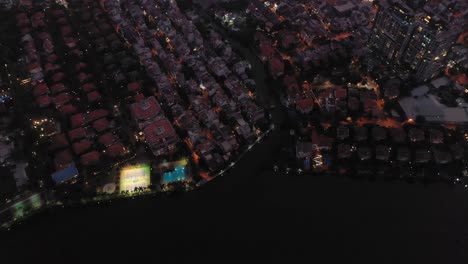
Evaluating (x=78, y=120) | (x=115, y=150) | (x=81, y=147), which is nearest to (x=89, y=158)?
(x=81, y=147)

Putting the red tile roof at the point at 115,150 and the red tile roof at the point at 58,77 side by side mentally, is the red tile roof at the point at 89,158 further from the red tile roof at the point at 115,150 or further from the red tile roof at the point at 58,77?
the red tile roof at the point at 58,77

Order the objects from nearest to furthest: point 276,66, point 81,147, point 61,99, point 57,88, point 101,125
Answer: point 81,147 → point 101,125 → point 61,99 → point 57,88 → point 276,66

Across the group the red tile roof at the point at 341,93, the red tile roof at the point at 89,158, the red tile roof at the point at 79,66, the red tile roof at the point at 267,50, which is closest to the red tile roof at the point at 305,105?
the red tile roof at the point at 341,93

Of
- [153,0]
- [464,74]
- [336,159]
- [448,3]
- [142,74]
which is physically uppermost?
[153,0]

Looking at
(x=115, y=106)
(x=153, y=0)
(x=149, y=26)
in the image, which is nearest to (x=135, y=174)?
(x=115, y=106)

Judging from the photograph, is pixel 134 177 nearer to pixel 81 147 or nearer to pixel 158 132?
pixel 158 132

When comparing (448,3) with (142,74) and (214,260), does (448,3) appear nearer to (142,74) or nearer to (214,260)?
(142,74)
